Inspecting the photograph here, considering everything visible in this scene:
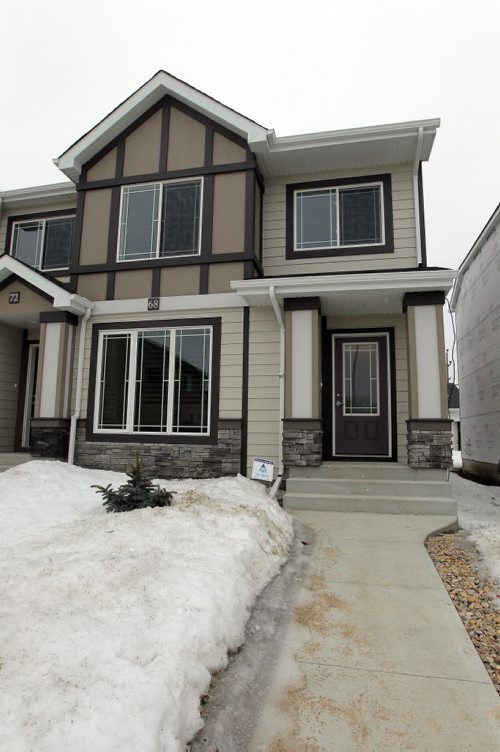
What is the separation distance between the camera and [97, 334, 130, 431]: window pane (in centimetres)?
→ 771

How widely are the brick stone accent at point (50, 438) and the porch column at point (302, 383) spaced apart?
3788mm

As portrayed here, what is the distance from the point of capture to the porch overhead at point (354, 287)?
20.9ft

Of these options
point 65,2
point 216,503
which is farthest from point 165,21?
point 216,503

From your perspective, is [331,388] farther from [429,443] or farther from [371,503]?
[371,503]

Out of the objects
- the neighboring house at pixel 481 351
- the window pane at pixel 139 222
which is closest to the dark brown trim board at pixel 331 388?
the window pane at pixel 139 222

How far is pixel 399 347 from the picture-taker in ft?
24.1

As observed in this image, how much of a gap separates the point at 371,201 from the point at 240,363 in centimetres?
363

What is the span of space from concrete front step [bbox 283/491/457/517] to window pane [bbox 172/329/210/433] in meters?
2.11

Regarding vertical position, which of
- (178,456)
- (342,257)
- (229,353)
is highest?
(342,257)

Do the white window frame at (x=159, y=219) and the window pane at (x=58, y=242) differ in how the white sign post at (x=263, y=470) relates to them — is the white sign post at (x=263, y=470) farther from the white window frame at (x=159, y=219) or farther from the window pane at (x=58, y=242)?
the window pane at (x=58, y=242)

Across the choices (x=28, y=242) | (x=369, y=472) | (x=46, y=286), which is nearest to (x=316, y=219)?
(x=369, y=472)

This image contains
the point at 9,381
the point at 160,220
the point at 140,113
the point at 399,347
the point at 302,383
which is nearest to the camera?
the point at 302,383

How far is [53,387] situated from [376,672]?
6.78m

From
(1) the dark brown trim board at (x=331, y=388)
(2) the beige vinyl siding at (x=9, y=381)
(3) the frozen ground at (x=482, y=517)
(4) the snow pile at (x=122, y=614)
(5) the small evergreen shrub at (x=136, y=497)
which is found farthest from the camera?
(2) the beige vinyl siding at (x=9, y=381)
